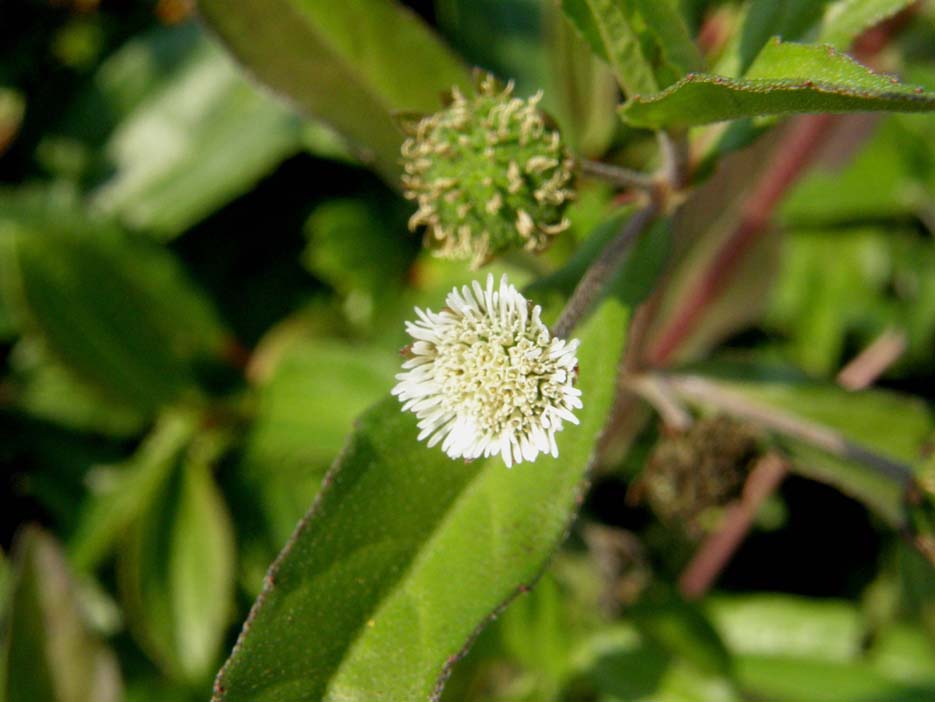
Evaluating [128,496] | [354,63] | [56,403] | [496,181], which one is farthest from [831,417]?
[56,403]

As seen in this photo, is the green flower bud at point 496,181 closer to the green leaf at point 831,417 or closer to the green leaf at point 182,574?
the green leaf at point 831,417

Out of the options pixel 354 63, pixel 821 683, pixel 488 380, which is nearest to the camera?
pixel 488 380

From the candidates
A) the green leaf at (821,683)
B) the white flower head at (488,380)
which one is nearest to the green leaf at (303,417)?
the white flower head at (488,380)

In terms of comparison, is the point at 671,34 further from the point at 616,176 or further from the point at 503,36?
the point at 503,36

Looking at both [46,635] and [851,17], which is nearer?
[851,17]

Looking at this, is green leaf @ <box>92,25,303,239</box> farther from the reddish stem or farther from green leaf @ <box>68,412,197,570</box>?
the reddish stem

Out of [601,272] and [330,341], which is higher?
[330,341]
